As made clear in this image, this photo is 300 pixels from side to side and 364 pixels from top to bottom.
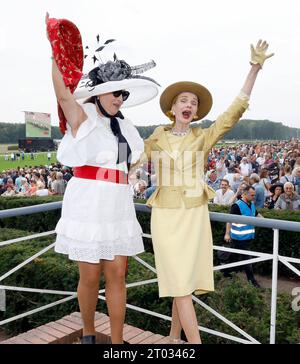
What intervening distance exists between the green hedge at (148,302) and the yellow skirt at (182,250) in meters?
→ 0.97

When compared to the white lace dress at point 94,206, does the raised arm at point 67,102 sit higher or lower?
higher

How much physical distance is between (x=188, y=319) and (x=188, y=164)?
0.89 meters

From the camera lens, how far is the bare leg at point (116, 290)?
89.9 inches

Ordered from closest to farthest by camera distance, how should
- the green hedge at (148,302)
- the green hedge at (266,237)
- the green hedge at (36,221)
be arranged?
1. the green hedge at (148,302)
2. the green hedge at (266,237)
3. the green hedge at (36,221)

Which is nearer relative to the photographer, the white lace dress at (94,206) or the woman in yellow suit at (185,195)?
the white lace dress at (94,206)

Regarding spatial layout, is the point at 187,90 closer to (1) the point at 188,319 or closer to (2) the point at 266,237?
(1) the point at 188,319

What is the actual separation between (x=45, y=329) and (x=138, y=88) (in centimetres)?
181

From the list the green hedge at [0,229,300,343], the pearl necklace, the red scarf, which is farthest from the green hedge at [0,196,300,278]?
the red scarf

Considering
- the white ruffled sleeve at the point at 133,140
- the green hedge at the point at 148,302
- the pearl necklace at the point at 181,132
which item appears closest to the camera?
the white ruffled sleeve at the point at 133,140

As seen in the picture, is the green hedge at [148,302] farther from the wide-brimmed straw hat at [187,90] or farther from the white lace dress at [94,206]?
the wide-brimmed straw hat at [187,90]

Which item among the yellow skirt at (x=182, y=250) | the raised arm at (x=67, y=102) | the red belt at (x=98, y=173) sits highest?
the raised arm at (x=67, y=102)

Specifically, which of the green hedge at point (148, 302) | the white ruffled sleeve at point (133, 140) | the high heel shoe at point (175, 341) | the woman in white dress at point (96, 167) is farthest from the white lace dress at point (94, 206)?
the green hedge at point (148, 302)
